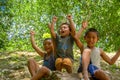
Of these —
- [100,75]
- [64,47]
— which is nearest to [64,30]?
[64,47]

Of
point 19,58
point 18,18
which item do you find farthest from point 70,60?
point 18,18

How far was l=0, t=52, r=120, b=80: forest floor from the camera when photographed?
7.89 m

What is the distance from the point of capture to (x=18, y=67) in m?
8.59

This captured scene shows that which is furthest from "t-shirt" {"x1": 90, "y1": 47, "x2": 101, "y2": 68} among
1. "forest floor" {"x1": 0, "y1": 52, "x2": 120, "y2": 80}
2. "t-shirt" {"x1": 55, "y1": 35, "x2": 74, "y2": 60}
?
"forest floor" {"x1": 0, "y1": 52, "x2": 120, "y2": 80}

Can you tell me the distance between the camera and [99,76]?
579 centimetres

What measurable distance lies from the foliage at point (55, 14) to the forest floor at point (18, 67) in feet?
36.3

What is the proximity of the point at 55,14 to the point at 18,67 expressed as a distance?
76.0ft

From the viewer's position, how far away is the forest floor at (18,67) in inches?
311

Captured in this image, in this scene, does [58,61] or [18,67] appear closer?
[58,61]

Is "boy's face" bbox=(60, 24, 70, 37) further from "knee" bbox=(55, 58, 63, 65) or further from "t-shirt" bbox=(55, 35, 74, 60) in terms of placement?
"knee" bbox=(55, 58, 63, 65)

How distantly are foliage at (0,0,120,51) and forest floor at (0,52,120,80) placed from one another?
11.1 metres

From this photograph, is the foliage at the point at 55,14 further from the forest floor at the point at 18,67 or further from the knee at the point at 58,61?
the knee at the point at 58,61

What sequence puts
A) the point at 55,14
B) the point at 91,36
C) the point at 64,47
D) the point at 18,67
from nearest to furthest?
the point at 91,36
the point at 64,47
the point at 18,67
the point at 55,14

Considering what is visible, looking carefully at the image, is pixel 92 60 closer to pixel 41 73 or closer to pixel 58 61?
pixel 58 61
